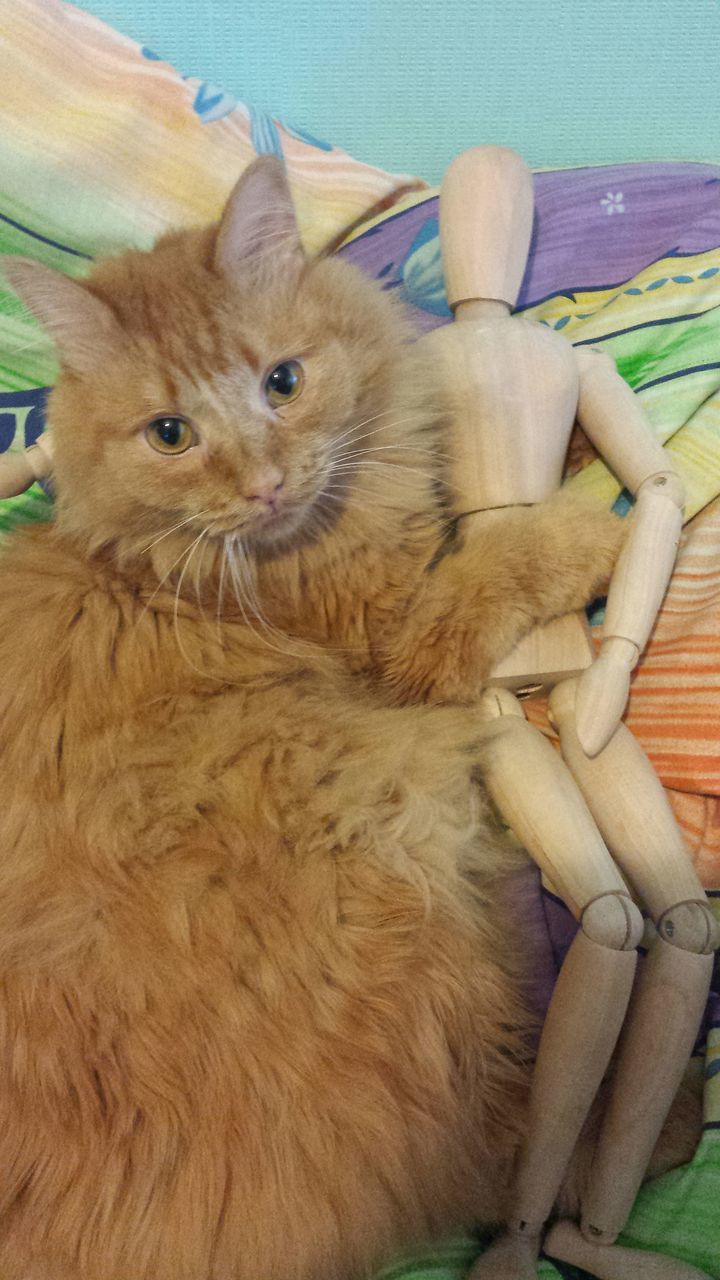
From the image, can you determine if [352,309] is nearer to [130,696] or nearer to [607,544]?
[607,544]

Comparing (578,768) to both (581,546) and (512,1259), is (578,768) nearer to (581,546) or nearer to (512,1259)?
(581,546)

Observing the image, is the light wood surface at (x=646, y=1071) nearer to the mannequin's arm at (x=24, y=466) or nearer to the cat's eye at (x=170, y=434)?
the cat's eye at (x=170, y=434)

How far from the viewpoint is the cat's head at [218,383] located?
1.02 m

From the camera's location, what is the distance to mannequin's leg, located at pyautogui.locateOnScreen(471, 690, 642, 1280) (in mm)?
919

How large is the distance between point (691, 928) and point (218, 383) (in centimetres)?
78

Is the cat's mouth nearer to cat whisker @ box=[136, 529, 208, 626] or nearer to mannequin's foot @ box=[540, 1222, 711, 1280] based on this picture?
cat whisker @ box=[136, 529, 208, 626]

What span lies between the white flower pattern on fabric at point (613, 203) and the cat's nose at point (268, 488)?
0.75 m

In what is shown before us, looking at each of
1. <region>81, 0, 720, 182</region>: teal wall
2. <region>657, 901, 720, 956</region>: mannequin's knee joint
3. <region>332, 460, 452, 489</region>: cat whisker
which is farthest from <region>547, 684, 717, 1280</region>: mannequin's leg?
<region>81, 0, 720, 182</region>: teal wall

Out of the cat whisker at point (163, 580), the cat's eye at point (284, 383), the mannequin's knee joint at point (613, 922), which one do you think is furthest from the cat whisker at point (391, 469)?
the mannequin's knee joint at point (613, 922)

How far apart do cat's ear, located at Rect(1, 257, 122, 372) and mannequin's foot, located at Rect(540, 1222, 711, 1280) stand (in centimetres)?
113

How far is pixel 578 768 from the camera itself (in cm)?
103

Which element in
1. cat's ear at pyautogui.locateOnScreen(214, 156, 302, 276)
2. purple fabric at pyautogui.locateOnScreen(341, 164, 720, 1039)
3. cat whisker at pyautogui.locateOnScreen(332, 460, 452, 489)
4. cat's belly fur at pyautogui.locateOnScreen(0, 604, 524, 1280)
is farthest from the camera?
purple fabric at pyautogui.locateOnScreen(341, 164, 720, 1039)

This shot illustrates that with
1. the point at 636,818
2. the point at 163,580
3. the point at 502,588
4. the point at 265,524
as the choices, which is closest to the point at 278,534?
the point at 265,524

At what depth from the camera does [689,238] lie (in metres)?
1.33
